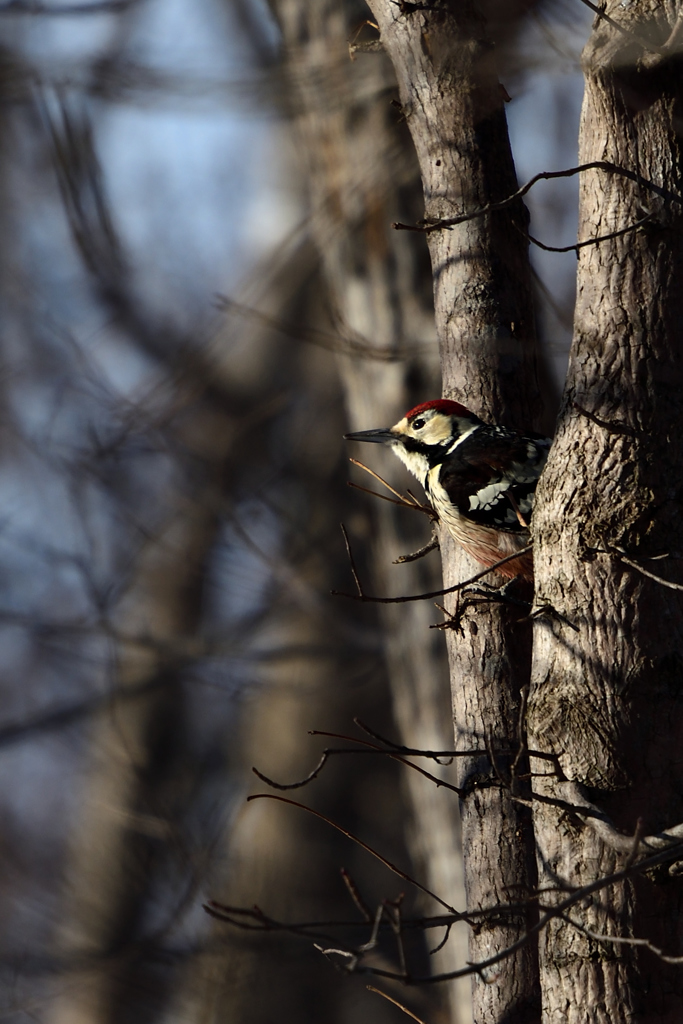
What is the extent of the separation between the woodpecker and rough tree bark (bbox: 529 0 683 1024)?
84cm

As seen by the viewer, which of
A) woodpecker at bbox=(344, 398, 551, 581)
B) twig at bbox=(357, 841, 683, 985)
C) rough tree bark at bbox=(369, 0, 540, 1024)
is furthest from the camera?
woodpecker at bbox=(344, 398, 551, 581)

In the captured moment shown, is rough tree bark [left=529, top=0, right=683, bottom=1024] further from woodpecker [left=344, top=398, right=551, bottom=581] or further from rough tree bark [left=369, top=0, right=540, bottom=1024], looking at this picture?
woodpecker [left=344, top=398, right=551, bottom=581]

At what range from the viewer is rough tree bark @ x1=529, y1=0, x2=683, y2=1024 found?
6.53ft

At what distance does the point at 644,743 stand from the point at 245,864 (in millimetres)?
6203

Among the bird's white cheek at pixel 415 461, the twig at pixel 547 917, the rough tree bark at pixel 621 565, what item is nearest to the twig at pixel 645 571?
the rough tree bark at pixel 621 565

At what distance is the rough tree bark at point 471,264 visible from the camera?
2.83 metres

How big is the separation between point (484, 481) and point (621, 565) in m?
1.23

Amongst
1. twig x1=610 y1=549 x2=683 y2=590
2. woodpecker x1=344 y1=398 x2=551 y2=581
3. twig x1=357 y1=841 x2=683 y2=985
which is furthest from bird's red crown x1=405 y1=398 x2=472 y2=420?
twig x1=357 y1=841 x2=683 y2=985

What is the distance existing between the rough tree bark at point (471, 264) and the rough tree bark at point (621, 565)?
2.17 ft

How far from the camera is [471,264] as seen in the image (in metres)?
3.07

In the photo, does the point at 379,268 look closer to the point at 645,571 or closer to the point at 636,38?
the point at 636,38

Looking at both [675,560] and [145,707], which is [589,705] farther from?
[145,707]

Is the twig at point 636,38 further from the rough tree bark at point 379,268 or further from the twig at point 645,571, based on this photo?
the rough tree bark at point 379,268

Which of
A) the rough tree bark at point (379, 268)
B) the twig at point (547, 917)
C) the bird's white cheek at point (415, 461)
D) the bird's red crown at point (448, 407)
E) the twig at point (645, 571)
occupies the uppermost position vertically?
the rough tree bark at point (379, 268)
